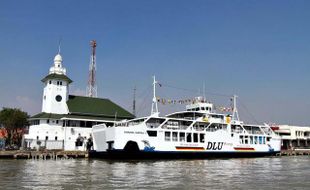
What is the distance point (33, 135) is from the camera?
192ft

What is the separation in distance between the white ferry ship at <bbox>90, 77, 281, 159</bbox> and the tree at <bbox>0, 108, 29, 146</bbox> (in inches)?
857

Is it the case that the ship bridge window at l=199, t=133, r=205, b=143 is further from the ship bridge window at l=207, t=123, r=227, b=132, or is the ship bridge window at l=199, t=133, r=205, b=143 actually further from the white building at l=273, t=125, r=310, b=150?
the white building at l=273, t=125, r=310, b=150

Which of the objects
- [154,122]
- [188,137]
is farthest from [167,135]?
[188,137]

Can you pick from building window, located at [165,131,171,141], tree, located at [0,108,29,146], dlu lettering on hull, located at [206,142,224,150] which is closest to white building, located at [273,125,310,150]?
dlu lettering on hull, located at [206,142,224,150]

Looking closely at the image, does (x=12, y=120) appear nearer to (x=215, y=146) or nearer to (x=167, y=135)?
(x=167, y=135)

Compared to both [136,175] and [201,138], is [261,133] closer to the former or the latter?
[201,138]

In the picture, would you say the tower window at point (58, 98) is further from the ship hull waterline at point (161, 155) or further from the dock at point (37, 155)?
the ship hull waterline at point (161, 155)

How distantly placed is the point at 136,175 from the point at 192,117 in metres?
28.3

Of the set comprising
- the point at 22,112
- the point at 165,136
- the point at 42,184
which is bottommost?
the point at 42,184

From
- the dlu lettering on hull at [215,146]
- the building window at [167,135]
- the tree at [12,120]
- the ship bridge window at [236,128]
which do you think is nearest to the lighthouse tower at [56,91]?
the tree at [12,120]

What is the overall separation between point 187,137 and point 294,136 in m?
58.4

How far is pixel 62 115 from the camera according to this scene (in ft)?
195

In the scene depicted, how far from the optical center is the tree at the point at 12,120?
63.8 meters

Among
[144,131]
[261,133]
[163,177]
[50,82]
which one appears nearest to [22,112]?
[50,82]
